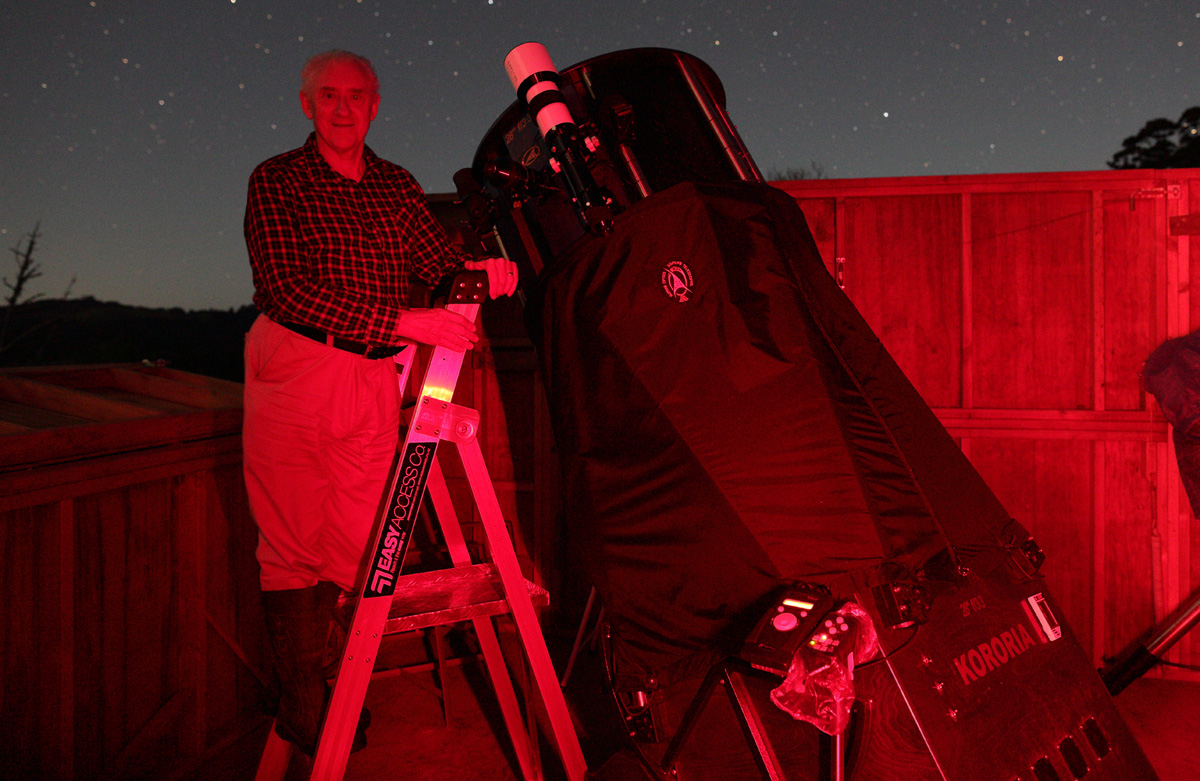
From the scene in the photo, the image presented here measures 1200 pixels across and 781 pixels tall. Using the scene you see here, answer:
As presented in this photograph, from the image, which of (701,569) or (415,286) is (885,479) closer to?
(701,569)

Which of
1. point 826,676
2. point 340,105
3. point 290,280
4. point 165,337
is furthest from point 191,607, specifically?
point 165,337

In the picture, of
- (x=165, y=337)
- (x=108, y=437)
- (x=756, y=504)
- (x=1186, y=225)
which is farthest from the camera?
(x=165, y=337)

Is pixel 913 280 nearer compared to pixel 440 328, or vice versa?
pixel 440 328

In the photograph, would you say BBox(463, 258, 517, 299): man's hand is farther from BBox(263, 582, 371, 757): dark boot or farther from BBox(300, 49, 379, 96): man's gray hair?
BBox(263, 582, 371, 757): dark boot

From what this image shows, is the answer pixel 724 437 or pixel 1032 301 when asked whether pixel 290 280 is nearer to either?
pixel 724 437

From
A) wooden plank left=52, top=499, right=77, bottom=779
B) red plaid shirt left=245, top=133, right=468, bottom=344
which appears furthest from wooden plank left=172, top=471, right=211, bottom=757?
red plaid shirt left=245, top=133, right=468, bottom=344

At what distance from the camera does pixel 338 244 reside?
1.91 meters

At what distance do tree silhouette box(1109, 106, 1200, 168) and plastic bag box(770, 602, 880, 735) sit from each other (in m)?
22.2

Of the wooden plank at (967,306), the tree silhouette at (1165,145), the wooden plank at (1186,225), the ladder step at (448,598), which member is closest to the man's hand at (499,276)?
the ladder step at (448,598)

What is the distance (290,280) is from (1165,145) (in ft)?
82.4

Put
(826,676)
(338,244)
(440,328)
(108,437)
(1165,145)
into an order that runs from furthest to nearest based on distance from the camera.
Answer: (1165,145), (108,437), (338,244), (440,328), (826,676)

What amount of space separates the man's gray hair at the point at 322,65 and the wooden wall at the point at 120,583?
124 centimetres

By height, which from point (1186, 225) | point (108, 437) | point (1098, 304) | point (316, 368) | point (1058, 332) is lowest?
point (108, 437)

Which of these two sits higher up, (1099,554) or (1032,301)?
(1032,301)
